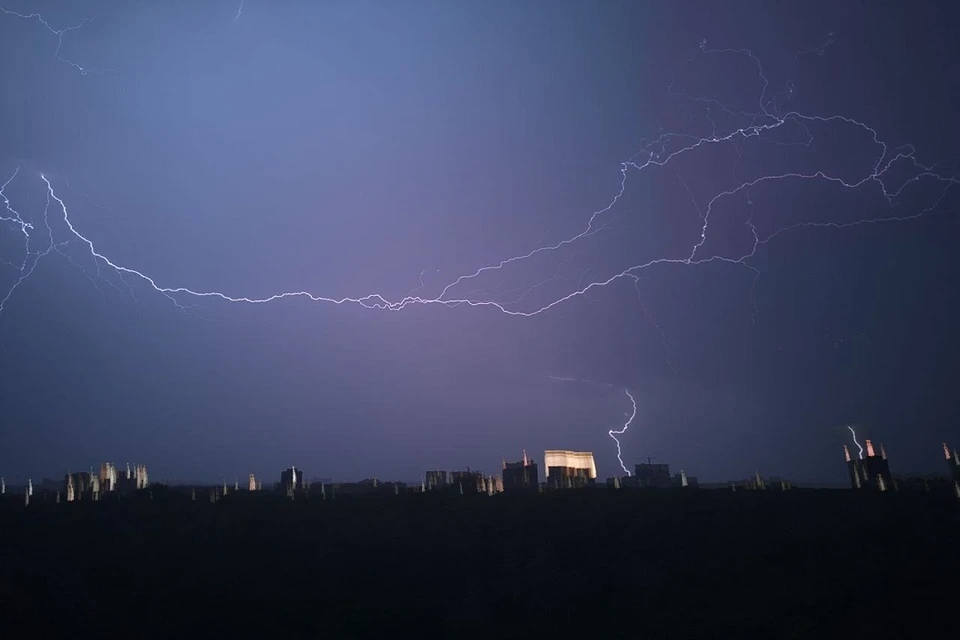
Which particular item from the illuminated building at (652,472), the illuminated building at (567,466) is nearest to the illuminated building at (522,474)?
the illuminated building at (567,466)

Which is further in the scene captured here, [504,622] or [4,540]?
[4,540]

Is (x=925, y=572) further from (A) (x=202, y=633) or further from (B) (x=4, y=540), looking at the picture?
(B) (x=4, y=540)

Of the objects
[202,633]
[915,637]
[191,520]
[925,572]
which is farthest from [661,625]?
[191,520]

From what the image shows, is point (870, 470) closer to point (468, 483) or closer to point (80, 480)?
point (468, 483)

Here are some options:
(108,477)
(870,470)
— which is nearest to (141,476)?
(108,477)

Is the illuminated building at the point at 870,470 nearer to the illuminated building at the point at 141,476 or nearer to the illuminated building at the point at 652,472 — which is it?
the illuminated building at the point at 652,472

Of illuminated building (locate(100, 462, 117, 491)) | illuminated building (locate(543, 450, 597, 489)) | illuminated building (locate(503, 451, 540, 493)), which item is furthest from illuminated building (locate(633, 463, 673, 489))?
illuminated building (locate(100, 462, 117, 491))

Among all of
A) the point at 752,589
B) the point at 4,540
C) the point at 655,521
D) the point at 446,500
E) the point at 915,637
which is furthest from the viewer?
the point at 446,500

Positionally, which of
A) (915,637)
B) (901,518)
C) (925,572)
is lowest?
(915,637)
